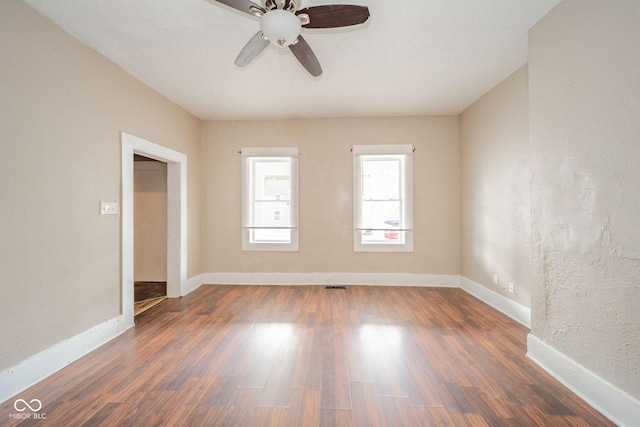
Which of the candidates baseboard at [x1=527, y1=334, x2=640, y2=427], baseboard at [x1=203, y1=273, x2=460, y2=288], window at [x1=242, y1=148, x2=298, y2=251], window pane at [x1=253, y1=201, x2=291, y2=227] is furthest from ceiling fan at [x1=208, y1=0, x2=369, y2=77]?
baseboard at [x1=203, y1=273, x2=460, y2=288]

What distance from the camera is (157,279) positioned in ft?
15.6

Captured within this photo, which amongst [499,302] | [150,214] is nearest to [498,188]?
[499,302]

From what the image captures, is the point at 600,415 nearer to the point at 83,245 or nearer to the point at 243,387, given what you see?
the point at 243,387

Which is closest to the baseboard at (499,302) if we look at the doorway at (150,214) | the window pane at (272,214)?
the window pane at (272,214)

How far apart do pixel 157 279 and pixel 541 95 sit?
5.54 m

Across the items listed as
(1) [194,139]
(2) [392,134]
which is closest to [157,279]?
(1) [194,139]

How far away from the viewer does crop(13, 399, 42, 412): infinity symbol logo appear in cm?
172

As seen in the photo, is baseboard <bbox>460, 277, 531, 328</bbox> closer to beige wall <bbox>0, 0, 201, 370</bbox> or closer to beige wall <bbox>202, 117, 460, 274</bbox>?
beige wall <bbox>202, 117, 460, 274</bbox>

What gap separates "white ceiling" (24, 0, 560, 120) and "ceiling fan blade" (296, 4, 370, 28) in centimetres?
30

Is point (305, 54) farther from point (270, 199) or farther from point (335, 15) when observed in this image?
point (270, 199)

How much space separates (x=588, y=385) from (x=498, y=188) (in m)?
2.23

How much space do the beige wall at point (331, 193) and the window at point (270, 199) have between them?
4.9 inches

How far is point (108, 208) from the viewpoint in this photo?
275cm

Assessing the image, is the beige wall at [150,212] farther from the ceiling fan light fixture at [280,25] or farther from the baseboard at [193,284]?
the ceiling fan light fixture at [280,25]
